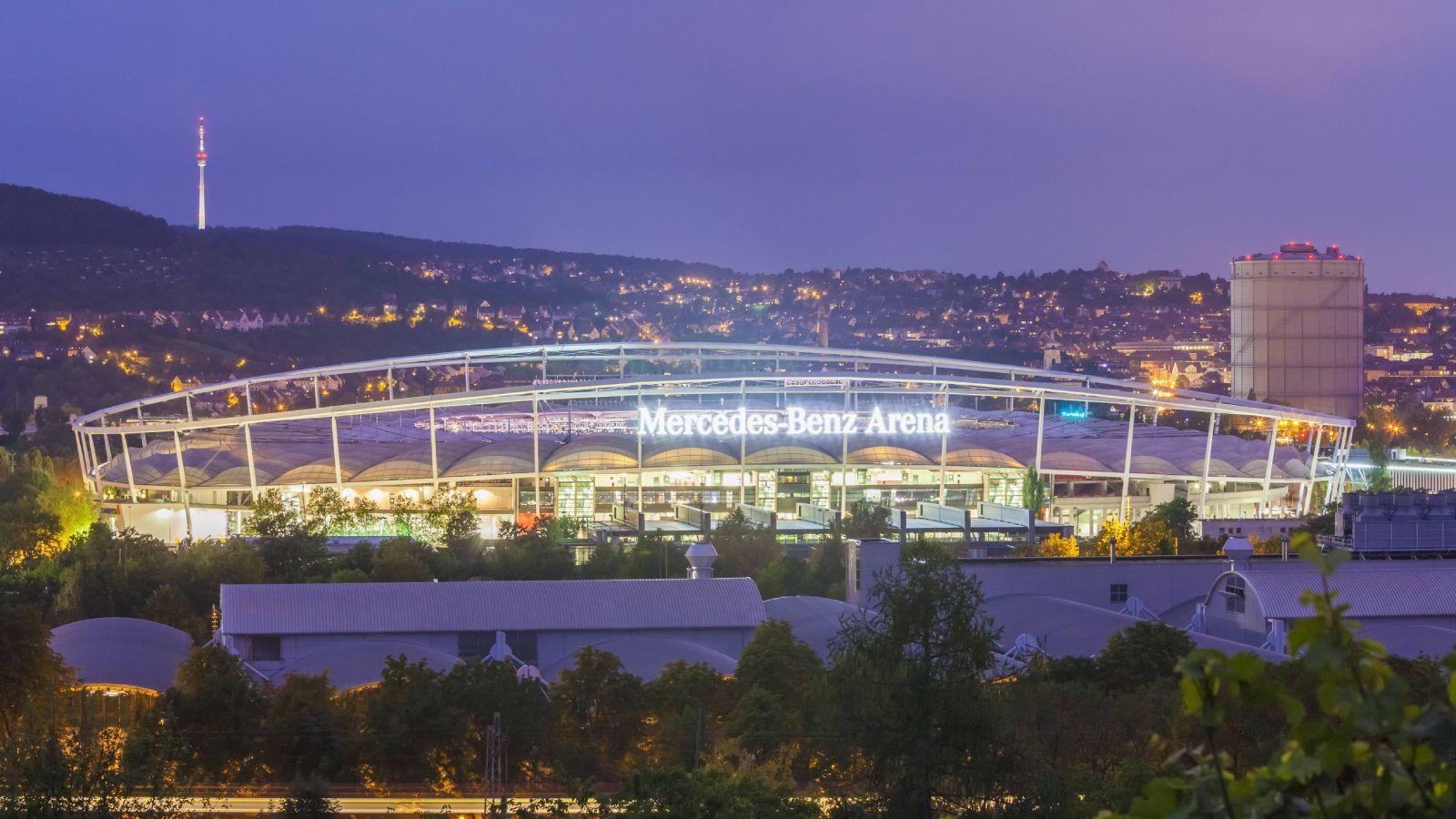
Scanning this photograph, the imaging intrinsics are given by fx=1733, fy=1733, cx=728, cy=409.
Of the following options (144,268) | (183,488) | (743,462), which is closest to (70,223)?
(144,268)

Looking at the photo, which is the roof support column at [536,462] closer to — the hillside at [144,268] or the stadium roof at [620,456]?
the stadium roof at [620,456]

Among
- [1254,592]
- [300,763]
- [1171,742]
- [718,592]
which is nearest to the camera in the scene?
[1171,742]

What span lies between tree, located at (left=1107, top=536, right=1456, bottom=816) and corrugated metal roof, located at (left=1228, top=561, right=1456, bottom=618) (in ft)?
90.8

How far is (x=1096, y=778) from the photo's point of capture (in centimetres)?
1919

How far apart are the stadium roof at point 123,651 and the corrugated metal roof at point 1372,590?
19.0 meters

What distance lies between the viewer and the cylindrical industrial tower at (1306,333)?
9519 cm

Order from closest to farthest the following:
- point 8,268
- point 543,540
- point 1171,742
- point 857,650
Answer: point 857,650 < point 1171,742 < point 543,540 < point 8,268

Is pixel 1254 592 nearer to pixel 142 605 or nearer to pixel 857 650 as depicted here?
pixel 857 650

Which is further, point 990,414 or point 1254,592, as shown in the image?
point 990,414

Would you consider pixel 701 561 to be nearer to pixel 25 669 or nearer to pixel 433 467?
pixel 25 669

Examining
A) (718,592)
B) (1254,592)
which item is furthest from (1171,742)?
(718,592)

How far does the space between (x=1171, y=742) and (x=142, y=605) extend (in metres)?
26.7

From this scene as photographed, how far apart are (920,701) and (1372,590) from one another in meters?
17.5

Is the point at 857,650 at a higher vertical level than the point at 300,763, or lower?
higher
